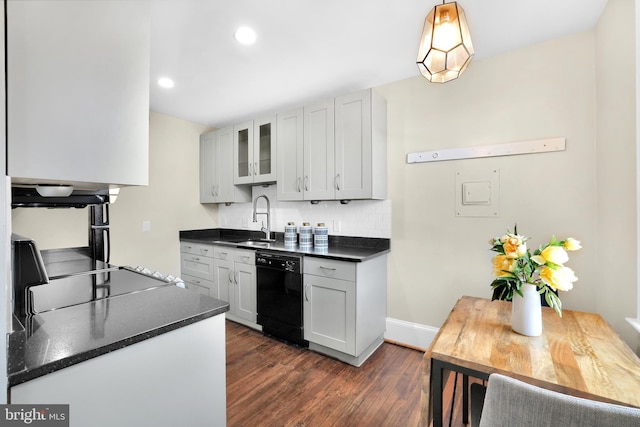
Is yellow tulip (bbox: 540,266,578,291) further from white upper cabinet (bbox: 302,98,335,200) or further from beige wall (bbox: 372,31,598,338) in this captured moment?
white upper cabinet (bbox: 302,98,335,200)

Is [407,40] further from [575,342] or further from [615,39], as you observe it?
[575,342]

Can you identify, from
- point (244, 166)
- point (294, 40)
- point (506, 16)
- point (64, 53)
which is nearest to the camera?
point (64, 53)

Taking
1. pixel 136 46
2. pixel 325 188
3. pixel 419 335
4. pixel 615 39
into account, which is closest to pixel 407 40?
pixel 615 39

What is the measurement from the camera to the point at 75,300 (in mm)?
1200

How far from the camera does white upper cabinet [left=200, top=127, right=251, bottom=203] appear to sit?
3.67 metres

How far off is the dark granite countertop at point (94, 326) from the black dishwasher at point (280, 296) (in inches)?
55.6

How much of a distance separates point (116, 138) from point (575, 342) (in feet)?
6.43

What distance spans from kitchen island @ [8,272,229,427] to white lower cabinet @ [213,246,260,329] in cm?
175

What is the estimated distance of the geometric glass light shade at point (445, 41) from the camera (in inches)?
44.2

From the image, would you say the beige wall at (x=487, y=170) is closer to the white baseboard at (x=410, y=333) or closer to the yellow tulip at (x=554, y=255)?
the white baseboard at (x=410, y=333)

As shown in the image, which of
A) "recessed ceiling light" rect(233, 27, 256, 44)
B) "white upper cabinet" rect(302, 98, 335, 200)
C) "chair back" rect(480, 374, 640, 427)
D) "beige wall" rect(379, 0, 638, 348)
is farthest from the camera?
"white upper cabinet" rect(302, 98, 335, 200)

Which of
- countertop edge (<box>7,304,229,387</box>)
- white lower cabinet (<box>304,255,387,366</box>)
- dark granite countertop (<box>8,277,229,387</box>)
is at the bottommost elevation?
white lower cabinet (<box>304,255,387,366</box>)

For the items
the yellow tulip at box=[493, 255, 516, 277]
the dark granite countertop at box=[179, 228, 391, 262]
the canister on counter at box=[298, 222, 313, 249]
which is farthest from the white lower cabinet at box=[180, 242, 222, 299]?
the yellow tulip at box=[493, 255, 516, 277]

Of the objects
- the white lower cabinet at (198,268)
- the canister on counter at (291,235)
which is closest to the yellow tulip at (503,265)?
the canister on counter at (291,235)
